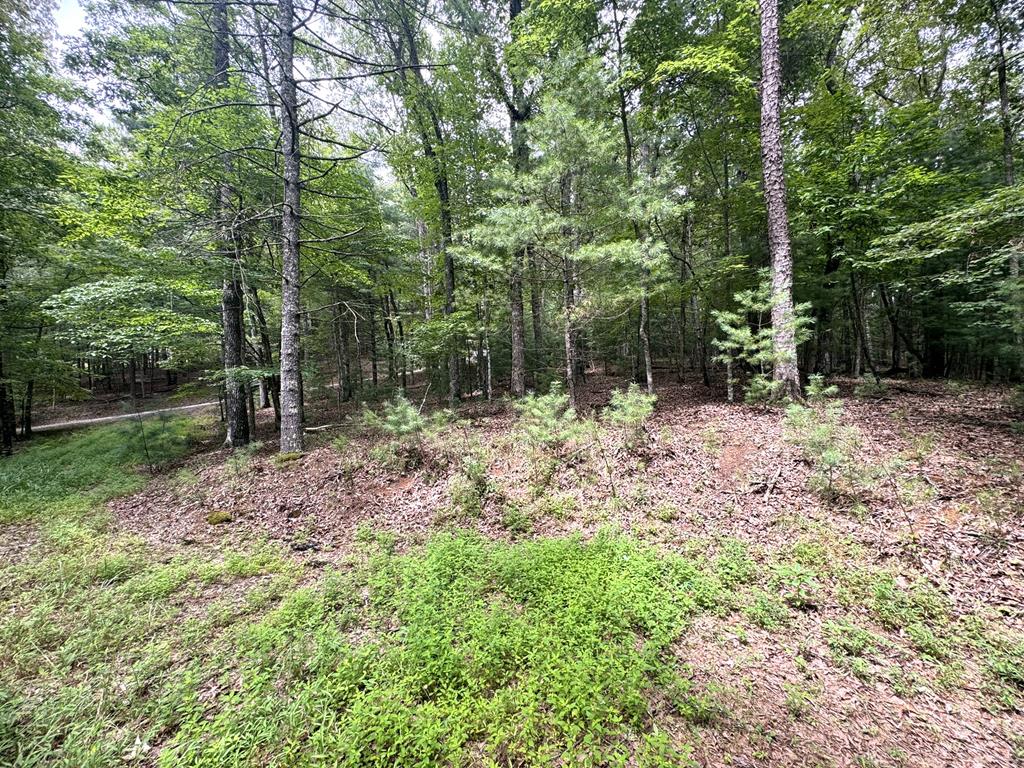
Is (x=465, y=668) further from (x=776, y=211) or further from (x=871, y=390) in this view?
(x=871, y=390)

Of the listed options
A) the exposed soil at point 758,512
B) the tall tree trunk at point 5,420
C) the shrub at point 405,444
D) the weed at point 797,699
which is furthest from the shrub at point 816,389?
the tall tree trunk at point 5,420

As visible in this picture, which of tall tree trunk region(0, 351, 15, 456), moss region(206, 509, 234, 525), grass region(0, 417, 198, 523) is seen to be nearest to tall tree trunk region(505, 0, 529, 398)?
moss region(206, 509, 234, 525)

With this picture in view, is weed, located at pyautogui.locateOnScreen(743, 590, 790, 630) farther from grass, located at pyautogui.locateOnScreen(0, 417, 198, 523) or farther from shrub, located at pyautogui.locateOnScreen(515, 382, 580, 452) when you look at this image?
grass, located at pyautogui.locateOnScreen(0, 417, 198, 523)

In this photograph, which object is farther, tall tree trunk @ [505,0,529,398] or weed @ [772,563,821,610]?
tall tree trunk @ [505,0,529,398]

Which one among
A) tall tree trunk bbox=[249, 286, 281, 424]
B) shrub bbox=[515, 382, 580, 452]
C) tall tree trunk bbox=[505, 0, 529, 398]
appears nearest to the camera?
shrub bbox=[515, 382, 580, 452]

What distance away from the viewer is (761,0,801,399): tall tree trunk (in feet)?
24.0

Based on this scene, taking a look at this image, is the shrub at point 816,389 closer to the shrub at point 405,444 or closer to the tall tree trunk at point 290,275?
the shrub at point 405,444

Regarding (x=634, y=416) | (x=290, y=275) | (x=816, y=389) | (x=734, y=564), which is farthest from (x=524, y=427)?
(x=290, y=275)

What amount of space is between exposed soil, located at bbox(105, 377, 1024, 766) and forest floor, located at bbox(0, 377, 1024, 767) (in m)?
0.03

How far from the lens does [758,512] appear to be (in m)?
4.90

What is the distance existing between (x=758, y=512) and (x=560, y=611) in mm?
3299

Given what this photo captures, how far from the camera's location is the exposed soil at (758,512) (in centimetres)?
244

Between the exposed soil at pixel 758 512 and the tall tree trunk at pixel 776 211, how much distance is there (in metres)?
1.08

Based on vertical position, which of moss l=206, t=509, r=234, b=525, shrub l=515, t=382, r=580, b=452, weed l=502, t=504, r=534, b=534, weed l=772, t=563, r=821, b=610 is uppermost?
shrub l=515, t=382, r=580, b=452
